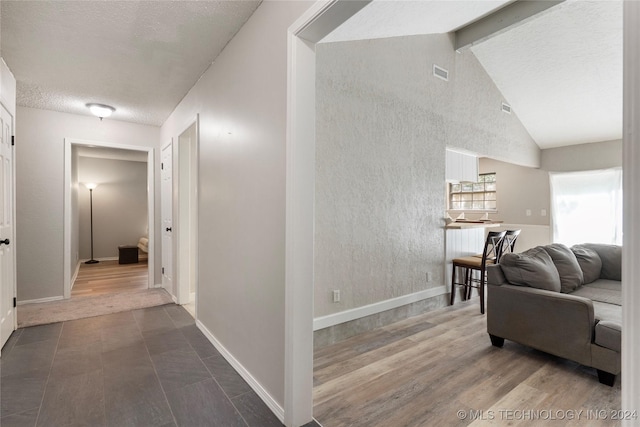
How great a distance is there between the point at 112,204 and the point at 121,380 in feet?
20.5

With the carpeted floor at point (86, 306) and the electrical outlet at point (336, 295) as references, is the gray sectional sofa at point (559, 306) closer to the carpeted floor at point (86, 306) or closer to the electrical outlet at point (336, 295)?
the electrical outlet at point (336, 295)

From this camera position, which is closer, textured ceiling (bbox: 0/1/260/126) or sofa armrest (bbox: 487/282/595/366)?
textured ceiling (bbox: 0/1/260/126)

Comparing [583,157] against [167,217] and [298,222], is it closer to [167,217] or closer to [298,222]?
[298,222]

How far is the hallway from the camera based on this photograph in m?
1.78

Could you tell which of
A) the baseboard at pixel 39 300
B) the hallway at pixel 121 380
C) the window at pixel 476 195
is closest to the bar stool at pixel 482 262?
the hallway at pixel 121 380

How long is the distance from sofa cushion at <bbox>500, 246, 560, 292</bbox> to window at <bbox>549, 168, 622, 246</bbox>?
12.1 feet

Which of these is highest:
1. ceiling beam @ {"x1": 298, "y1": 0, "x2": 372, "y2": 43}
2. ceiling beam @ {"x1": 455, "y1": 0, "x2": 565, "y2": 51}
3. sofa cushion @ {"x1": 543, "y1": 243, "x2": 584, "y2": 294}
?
ceiling beam @ {"x1": 455, "y1": 0, "x2": 565, "y2": 51}

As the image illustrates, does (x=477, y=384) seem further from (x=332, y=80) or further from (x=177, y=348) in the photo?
(x=332, y=80)

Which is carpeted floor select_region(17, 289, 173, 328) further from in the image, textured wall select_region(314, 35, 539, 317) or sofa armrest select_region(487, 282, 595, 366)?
sofa armrest select_region(487, 282, 595, 366)

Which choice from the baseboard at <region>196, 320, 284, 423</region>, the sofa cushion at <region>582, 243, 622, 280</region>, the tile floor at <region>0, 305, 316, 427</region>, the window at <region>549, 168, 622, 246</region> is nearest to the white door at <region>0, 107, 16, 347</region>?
the tile floor at <region>0, 305, 316, 427</region>

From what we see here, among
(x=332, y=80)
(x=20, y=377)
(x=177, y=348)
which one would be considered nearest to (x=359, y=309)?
(x=177, y=348)

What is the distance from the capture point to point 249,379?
83.6 inches

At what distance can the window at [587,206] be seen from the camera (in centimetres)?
526

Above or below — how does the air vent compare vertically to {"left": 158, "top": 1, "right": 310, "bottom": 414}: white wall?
above
